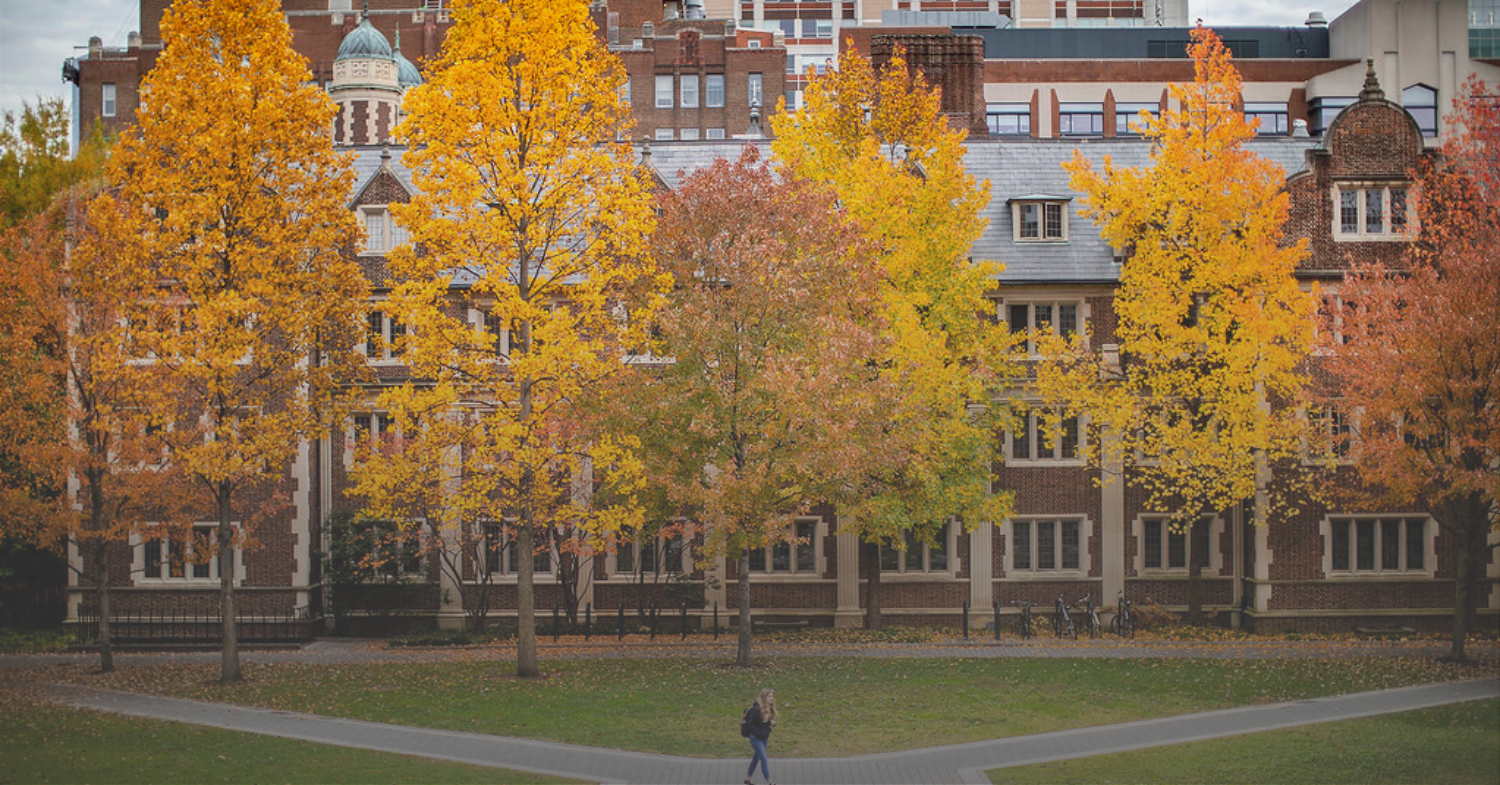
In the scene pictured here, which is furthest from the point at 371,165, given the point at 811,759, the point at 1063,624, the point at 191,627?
the point at 811,759

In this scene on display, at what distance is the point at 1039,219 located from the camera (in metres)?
41.2

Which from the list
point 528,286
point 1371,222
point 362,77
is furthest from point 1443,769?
point 362,77

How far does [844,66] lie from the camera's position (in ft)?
123

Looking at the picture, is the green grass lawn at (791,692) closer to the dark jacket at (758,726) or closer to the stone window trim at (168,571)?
the dark jacket at (758,726)

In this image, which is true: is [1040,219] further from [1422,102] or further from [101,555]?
[1422,102]

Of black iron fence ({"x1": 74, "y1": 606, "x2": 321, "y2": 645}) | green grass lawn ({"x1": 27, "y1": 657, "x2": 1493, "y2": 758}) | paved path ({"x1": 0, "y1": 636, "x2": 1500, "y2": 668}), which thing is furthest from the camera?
black iron fence ({"x1": 74, "y1": 606, "x2": 321, "y2": 645})

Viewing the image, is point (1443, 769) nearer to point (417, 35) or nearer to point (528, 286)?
point (528, 286)

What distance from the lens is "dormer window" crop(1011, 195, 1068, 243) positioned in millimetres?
41156

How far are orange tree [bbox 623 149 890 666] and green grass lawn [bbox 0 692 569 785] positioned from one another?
9.46m

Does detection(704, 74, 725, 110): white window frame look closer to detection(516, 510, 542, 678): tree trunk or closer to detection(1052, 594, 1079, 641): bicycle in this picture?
detection(1052, 594, 1079, 641): bicycle

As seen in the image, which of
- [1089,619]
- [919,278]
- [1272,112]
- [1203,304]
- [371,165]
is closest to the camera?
[919,278]

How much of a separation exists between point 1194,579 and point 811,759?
19176mm

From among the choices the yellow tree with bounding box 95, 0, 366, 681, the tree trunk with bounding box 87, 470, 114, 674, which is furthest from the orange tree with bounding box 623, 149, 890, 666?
the tree trunk with bounding box 87, 470, 114, 674

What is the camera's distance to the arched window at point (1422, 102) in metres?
79.0
